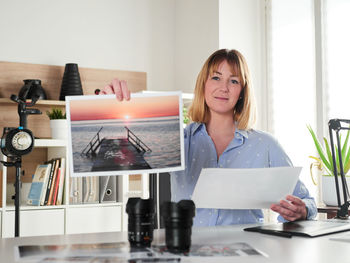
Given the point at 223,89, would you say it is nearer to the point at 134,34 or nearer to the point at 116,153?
the point at 116,153

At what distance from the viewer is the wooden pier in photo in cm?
144

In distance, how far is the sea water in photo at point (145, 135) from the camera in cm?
144

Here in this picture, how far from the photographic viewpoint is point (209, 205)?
1443 mm

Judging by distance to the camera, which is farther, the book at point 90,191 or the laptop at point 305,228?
the book at point 90,191

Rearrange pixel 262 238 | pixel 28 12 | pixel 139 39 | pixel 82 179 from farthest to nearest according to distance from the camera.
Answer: pixel 139 39
pixel 28 12
pixel 82 179
pixel 262 238

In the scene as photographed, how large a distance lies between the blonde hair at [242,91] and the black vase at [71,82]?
1619 millimetres

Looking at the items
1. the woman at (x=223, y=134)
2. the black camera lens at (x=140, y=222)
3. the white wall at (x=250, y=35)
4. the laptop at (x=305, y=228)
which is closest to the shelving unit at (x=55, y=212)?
the white wall at (x=250, y=35)

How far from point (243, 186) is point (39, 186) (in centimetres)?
196

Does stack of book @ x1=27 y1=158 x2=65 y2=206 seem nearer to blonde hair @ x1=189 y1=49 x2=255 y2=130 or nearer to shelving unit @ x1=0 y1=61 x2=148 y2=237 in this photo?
shelving unit @ x1=0 y1=61 x2=148 y2=237

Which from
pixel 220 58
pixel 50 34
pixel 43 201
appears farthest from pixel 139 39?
pixel 220 58

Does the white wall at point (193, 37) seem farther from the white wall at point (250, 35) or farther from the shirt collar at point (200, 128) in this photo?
the shirt collar at point (200, 128)

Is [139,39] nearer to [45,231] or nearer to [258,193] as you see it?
[45,231]

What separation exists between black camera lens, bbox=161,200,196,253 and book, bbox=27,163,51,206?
6.96ft

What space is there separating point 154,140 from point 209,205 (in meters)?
0.27
